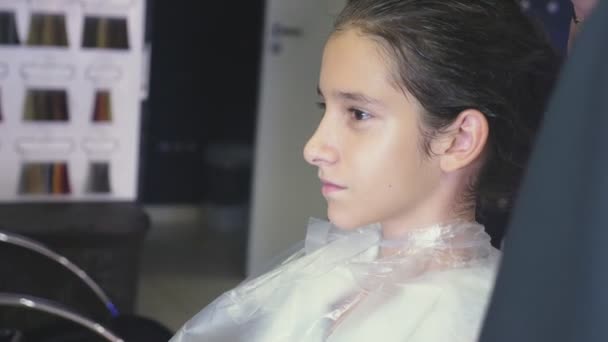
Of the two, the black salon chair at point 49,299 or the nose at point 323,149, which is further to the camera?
the black salon chair at point 49,299

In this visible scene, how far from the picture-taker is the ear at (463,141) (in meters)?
0.89

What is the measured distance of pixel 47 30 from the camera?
2213 millimetres

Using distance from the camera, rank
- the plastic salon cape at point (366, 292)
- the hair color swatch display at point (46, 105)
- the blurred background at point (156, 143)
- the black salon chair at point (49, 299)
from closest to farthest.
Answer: the plastic salon cape at point (366, 292), the black salon chair at point (49, 299), the blurred background at point (156, 143), the hair color swatch display at point (46, 105)

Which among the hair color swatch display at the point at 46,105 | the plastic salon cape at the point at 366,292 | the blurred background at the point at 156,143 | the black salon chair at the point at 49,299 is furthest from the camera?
the hair color swatch display at the point at 46,105

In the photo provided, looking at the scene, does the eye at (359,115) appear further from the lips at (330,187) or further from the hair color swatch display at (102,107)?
the hair color swatch display at (102,107)

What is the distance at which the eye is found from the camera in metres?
0.90

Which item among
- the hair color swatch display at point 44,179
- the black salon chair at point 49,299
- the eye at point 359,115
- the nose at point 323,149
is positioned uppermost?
the eye at point 359,115

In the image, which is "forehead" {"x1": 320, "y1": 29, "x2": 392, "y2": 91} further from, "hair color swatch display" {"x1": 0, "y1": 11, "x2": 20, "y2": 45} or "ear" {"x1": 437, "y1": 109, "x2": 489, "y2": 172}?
"hair color swatch display" {"x1": 0, "y1": 11, "x2": 20, "y2": 45}

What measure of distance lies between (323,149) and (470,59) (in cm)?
18

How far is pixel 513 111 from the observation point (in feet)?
3.01

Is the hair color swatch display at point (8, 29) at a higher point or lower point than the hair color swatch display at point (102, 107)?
higher

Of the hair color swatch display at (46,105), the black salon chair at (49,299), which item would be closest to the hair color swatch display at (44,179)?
the hair color swatch display at (46,105)

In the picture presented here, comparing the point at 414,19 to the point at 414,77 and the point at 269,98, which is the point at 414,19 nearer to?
the point at 414,77

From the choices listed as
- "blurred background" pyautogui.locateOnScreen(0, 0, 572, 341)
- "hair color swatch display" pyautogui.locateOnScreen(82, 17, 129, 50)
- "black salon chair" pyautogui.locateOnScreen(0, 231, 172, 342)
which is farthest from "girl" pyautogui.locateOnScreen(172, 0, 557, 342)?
"hair color swatch display" pyautogui.locateOnScreen(82, 17, 129, 50)
